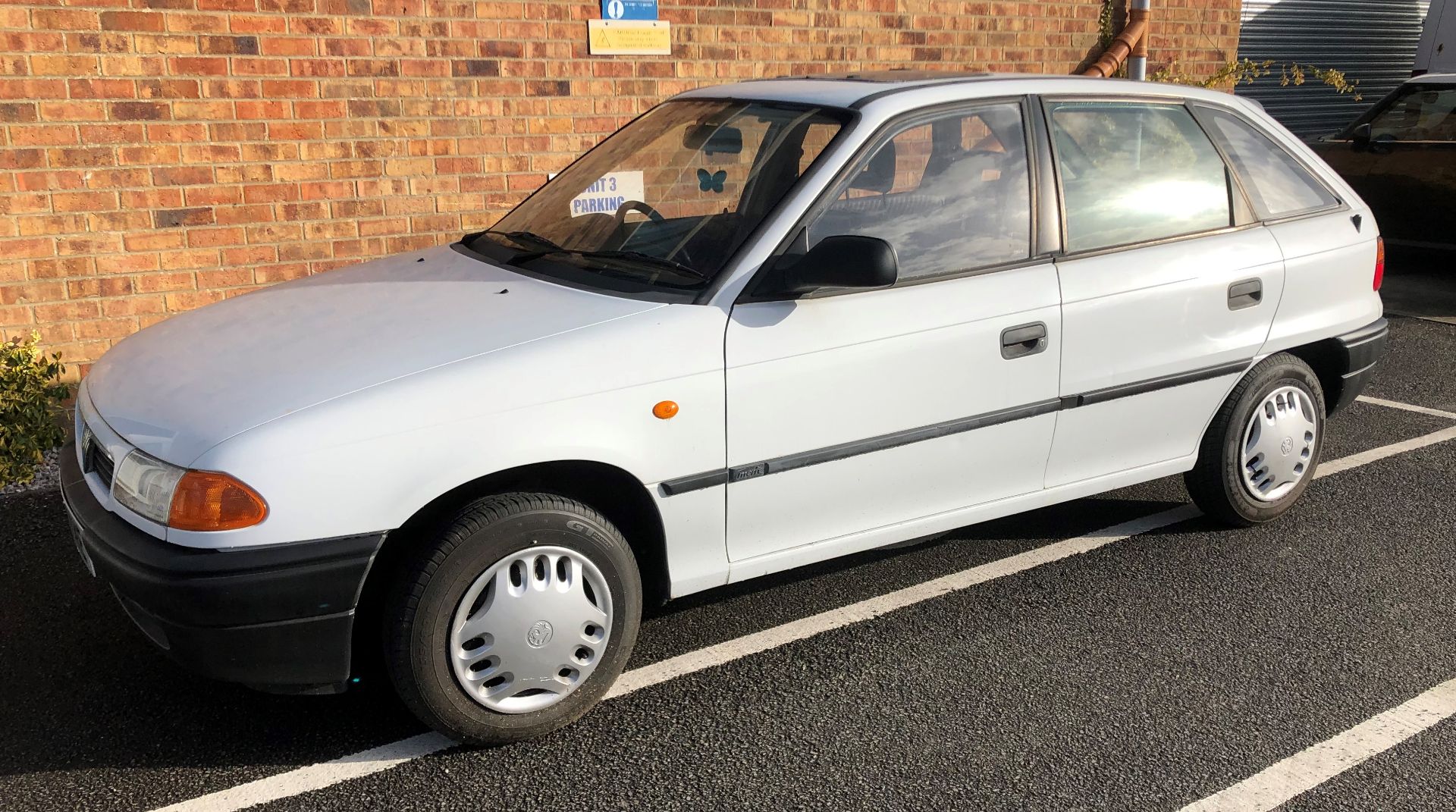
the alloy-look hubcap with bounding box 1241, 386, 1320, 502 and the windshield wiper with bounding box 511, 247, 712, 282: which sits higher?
the windshield wiper with bounding box 511, 247, 712, 282

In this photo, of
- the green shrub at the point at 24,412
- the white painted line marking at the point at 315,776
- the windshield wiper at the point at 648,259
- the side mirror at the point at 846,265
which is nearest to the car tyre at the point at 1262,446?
the side mirror at the point at 846,265

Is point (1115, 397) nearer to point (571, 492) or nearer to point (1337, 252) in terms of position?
point (1337, 252)

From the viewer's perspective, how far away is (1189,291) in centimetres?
404

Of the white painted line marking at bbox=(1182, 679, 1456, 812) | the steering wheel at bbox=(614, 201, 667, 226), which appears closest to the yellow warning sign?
the steering wheel at bbox=(614, 201, 667, 226)

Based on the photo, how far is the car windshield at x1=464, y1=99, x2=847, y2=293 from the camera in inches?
137

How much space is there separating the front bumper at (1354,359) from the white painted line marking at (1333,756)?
155cm

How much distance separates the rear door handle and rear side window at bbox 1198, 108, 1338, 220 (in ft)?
0.92

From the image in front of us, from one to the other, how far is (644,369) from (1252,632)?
2154mm

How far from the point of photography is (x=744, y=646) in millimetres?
3695

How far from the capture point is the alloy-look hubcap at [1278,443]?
4457mm

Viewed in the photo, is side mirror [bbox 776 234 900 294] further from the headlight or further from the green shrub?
the green shrub

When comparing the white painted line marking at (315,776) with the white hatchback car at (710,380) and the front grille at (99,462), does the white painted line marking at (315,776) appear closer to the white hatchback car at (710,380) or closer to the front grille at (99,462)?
the white hatchback car at (710,380)

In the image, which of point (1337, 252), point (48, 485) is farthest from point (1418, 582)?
point (48, 485)

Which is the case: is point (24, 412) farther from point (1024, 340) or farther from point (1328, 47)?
point (1328, 47)
